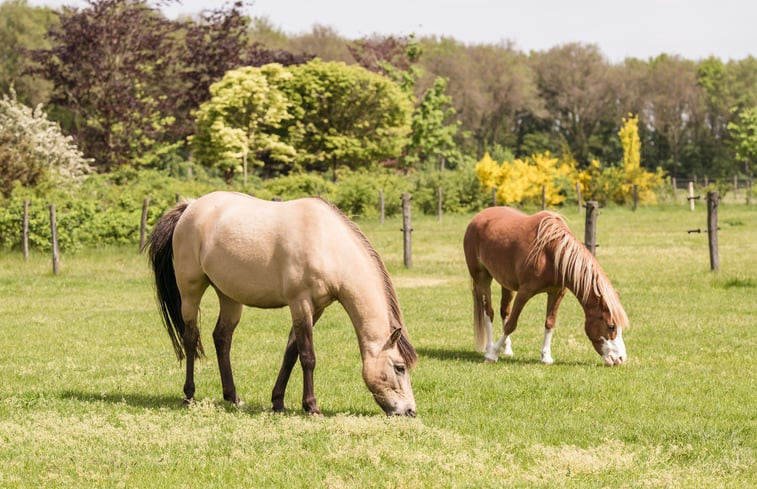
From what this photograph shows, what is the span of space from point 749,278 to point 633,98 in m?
66.2

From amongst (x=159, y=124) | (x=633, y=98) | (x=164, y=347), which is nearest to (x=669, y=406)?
(x=164, y=347)

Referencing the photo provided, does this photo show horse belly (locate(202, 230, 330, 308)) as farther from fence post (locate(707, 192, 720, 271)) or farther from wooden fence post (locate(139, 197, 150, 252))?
wooden fence post (locate(139, 197, 150, 252))

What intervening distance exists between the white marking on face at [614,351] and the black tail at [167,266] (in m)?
4.79

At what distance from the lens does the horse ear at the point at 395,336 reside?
8.58m

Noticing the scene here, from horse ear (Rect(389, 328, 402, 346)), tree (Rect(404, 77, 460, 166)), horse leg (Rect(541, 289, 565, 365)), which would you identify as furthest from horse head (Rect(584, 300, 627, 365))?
tree (Rect(404, 77, 460, 166))

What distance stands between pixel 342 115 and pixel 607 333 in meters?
45.8

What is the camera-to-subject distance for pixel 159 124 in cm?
5125

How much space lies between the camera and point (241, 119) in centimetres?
5169

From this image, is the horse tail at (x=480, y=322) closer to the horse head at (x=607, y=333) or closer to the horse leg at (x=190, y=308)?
the horse head at (x=607, y=333)

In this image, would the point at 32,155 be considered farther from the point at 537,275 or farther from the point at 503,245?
the point at 537,275

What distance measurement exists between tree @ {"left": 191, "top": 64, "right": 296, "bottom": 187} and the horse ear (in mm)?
41400

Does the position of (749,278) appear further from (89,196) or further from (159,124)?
(159,124)

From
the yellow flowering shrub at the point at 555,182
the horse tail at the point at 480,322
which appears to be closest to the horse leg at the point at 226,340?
the horse tail at the point at 480,322

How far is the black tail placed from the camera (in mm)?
10297
